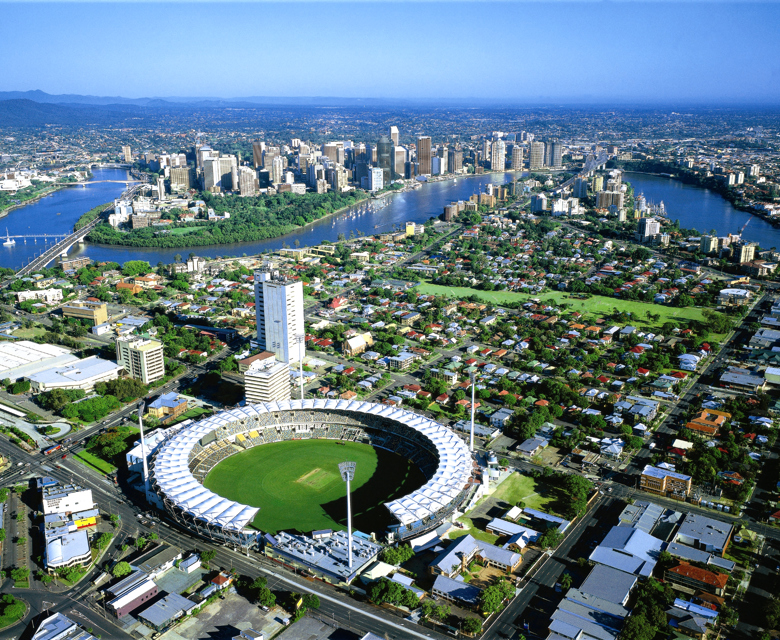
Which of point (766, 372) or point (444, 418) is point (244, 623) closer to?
point (444, 418)

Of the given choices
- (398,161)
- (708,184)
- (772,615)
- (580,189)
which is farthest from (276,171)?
(772,615)

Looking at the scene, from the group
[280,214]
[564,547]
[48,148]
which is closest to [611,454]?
[564,547]

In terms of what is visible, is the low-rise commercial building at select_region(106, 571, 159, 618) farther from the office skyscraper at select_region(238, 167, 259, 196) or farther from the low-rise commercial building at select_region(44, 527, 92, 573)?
the office skyscraper at select_region(238, 167, 259, 196)

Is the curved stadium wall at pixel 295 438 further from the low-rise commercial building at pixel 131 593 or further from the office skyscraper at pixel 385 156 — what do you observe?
the office skyscraper at pixel 385 156

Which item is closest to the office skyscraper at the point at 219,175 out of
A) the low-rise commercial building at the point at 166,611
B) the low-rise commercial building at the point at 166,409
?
the low-rise commercial building at the point at 166,409

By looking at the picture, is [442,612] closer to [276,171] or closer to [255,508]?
[255,508]

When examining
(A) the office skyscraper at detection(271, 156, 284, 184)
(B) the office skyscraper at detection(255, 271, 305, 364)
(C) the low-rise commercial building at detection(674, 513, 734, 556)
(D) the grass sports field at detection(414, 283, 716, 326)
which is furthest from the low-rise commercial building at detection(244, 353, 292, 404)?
(A) the office skyscraper at detection(271, 156, 284, 184)
